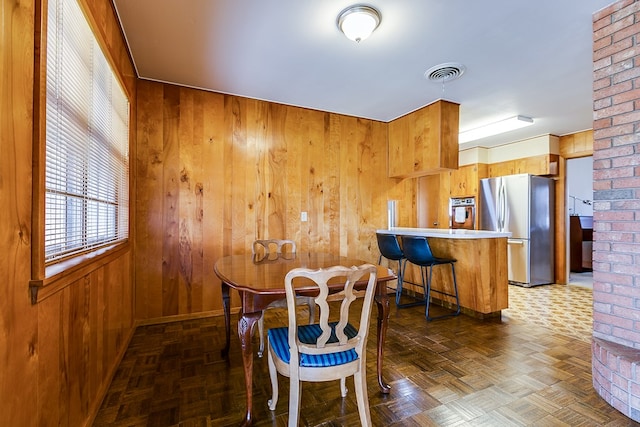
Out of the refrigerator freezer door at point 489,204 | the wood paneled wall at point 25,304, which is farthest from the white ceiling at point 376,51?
the refrigerator freezer door at point 489,204

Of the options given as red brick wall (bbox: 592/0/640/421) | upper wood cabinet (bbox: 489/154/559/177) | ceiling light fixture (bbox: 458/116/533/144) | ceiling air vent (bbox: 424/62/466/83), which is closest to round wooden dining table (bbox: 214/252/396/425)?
red brick wall (bbox: 592/0/640/421)

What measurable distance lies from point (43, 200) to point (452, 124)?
3.56 m

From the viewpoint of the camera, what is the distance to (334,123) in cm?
387

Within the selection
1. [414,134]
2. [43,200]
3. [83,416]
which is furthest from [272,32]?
[83,416]

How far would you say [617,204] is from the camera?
177 centimetres

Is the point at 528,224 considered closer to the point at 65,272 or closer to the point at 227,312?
the point at 227,312

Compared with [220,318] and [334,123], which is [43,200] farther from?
[334,123]

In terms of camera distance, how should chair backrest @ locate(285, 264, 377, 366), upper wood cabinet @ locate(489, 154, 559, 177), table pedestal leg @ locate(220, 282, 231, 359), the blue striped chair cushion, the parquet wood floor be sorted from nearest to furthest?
Answer: chair backrest @ locate(285, 264, 377, 366)
the blue striped chair cushion
the parquet wood floor
table pedestal leg @ locate(220, 282, 231, 359)
upper wood cabinet @ locate(489, 154, 559, 177)

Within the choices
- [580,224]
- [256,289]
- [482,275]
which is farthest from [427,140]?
[580,224]

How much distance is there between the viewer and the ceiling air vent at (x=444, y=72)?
2.63m

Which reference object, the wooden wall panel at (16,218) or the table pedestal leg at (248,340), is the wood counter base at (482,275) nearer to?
the table pedestal leg at (248,340)

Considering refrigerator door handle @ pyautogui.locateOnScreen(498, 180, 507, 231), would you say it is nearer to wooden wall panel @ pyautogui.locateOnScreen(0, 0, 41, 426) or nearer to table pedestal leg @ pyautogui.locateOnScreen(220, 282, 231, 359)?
table pedestal leg @ pyautogui.locateOnScreen(220, 282, 231, 359)

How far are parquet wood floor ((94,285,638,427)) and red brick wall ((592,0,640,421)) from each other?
0.23 m

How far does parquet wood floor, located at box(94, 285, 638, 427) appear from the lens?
1.60 m
